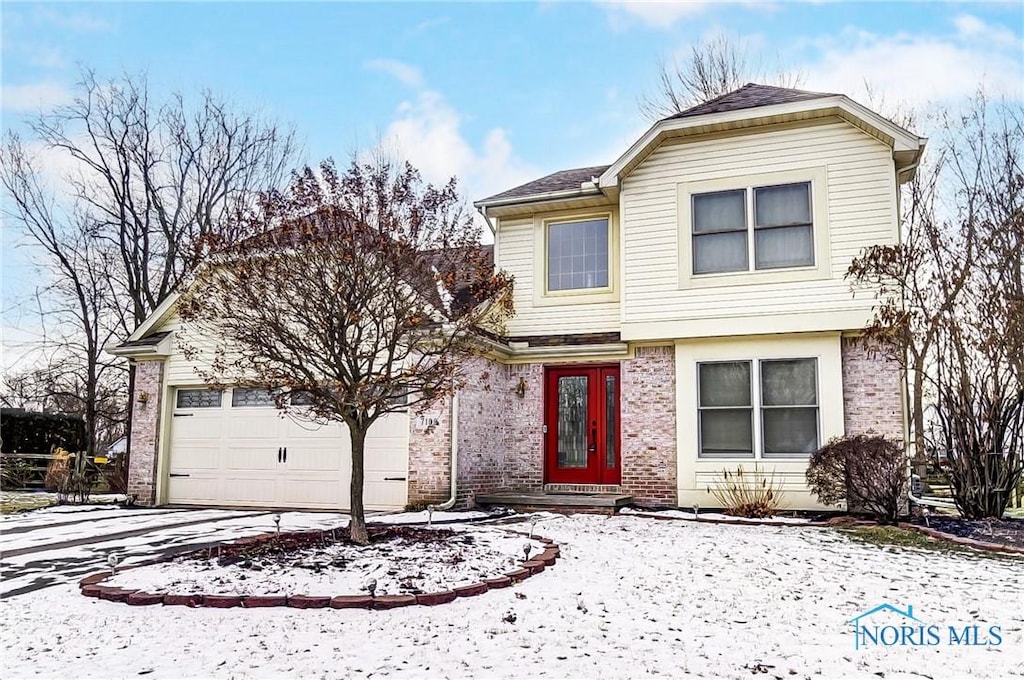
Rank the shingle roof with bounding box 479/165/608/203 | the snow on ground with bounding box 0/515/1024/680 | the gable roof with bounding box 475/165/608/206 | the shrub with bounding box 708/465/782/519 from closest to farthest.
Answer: the snow on ground with bounding box 0/515/1024/680, the shrub with bounding box 708/465/782/519, the gable roof with bounding box 475/165/608/206, the shingle roof with bounding box 479/165/608/203

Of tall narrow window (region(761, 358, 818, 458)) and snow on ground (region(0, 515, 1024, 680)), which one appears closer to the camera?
snow on ground (region(0, 515, 1024, 680))

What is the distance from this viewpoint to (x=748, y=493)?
36.3 feet

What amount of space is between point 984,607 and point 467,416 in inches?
301

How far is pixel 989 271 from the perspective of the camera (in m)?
10.8

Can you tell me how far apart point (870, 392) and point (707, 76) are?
50.1ft

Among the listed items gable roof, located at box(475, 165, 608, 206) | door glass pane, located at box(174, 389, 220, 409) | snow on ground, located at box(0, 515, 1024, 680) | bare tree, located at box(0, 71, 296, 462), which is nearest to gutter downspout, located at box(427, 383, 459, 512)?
gable roof, located at box(475, 165, 608, 206)

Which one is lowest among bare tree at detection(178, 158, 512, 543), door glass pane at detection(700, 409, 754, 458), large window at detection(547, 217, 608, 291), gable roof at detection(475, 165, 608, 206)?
door glass pane at detection(700, 409, 754, 458)

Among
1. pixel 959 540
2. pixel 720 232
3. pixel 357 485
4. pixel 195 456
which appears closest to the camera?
pixel 357 485

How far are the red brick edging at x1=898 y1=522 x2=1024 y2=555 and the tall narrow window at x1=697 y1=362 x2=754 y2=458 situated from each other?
2.54 meters

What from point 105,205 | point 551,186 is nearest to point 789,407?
point 551,186

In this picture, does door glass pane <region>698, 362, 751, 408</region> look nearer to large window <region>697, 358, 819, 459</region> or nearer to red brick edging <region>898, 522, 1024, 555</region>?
large window <region>697, 358, 819, 459</region>

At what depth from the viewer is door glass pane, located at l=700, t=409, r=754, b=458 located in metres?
11.4

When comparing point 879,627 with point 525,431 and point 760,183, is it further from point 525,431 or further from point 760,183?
point 525,431

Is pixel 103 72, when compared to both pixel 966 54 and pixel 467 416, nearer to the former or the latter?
pixel 467 416
